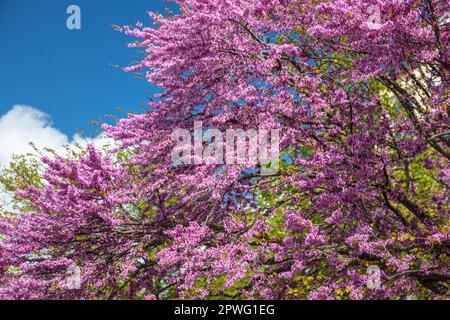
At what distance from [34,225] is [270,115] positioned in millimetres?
4897

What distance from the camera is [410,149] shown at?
8.29 metres

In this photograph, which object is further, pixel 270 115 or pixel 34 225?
pixel 34 225

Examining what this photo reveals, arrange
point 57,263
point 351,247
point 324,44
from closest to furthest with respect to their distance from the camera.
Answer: point 351,247
point 57,263
point 324,44

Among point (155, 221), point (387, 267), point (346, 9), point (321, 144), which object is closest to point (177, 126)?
point (155, 221)

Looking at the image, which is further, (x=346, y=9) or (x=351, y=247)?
(x=351, y=247)

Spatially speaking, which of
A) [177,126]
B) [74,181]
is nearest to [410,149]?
[177,126]

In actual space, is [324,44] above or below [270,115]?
above

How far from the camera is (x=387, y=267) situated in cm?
836

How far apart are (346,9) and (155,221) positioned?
5336 millimetres
